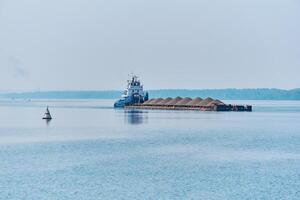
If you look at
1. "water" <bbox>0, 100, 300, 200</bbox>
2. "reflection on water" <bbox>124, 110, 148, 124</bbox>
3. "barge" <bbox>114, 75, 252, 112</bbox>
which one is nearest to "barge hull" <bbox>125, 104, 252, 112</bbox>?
"barge" <bbox>114, 75, 252, 112</bbox>

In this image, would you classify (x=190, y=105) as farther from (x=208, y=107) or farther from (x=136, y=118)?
(x=136, y=118)

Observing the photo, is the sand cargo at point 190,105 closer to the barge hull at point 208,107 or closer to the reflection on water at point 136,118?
the barge hull at point 208,107

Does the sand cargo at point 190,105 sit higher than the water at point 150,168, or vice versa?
the sand cargo at point 190,105

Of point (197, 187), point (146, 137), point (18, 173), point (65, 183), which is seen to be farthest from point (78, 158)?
point (146, 137)

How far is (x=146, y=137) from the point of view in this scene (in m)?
65.6

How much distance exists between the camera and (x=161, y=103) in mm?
169750

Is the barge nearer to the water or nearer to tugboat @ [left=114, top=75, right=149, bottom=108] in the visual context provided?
tugboat @ [left=114, top=75, right=149, bottom=108]

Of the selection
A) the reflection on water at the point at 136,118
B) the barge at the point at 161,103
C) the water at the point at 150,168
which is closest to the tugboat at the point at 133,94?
the barge at the point at 161,103

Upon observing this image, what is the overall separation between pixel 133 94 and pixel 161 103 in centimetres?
1426

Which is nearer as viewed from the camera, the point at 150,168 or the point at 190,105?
the point at 150,168

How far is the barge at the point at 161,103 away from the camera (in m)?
154

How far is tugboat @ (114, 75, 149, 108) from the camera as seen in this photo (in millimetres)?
153125

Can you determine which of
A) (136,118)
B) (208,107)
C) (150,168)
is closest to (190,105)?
(208,107)

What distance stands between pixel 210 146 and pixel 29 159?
1851 cm
